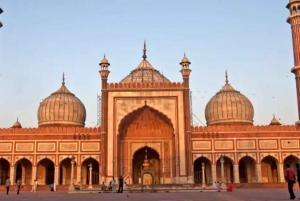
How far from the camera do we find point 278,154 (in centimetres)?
2467

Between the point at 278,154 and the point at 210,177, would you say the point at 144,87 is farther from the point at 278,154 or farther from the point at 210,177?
the point at 278,154

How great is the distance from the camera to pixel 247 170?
85.1 feet

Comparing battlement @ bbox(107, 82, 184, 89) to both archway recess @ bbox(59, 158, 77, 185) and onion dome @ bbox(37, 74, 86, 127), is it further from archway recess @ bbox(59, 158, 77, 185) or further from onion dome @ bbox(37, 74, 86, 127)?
archway recess @ bbox(59, 158, 77, 185)

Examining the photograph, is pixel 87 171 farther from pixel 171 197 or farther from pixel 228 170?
pixel 171 197

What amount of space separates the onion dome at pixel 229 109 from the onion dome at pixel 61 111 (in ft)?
32.3

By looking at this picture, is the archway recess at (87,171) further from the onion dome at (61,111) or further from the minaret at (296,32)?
the minaret at (296,32)

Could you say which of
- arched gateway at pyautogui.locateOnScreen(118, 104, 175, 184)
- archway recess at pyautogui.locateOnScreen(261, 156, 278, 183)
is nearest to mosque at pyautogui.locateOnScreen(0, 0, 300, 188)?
arched gateway at pyautogui.locateOnScreen(118, 104, 175, 184)

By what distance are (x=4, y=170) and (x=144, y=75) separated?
12032mm

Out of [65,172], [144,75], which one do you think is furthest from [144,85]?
[65,172]

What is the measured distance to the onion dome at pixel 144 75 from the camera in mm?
29516

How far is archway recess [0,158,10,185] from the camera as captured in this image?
26.1 m

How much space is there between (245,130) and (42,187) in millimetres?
12820

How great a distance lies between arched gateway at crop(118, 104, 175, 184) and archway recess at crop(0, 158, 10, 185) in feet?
26.8

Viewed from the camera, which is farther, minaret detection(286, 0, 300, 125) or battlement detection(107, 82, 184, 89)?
minaret detection(286, 0, 300, 125)
